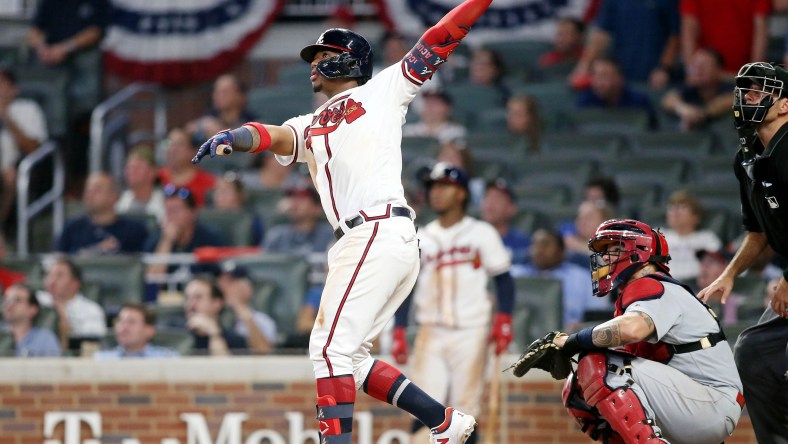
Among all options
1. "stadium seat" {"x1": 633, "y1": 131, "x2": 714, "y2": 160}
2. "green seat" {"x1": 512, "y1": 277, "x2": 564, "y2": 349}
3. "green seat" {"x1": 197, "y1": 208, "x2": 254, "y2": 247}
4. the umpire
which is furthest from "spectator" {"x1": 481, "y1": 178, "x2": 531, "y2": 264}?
the umpire

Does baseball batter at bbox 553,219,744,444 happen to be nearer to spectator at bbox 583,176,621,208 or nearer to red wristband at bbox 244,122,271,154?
red wristband at bbox 244,122,271,154

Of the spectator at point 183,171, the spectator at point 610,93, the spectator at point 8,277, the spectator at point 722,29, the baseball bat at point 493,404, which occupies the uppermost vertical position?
the spectator at point 722,29

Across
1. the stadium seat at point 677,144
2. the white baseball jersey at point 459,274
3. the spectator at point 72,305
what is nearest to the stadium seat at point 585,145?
the stadium seat at point 677,144

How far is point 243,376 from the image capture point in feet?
27.3

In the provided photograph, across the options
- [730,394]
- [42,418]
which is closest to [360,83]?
[730,394]

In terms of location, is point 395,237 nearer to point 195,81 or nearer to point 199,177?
point 199,177

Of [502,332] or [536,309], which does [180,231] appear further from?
[502,332]

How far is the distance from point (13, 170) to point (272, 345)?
424cm

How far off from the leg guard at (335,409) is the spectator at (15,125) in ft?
25.1

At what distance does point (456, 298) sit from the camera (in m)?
8.70

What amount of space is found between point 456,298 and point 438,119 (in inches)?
140

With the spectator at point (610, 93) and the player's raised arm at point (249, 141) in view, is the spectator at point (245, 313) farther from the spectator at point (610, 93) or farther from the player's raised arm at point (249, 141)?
the spectator at point (610, 93)

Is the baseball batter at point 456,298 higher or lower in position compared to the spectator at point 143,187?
lower

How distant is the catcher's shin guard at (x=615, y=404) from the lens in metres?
5.54
